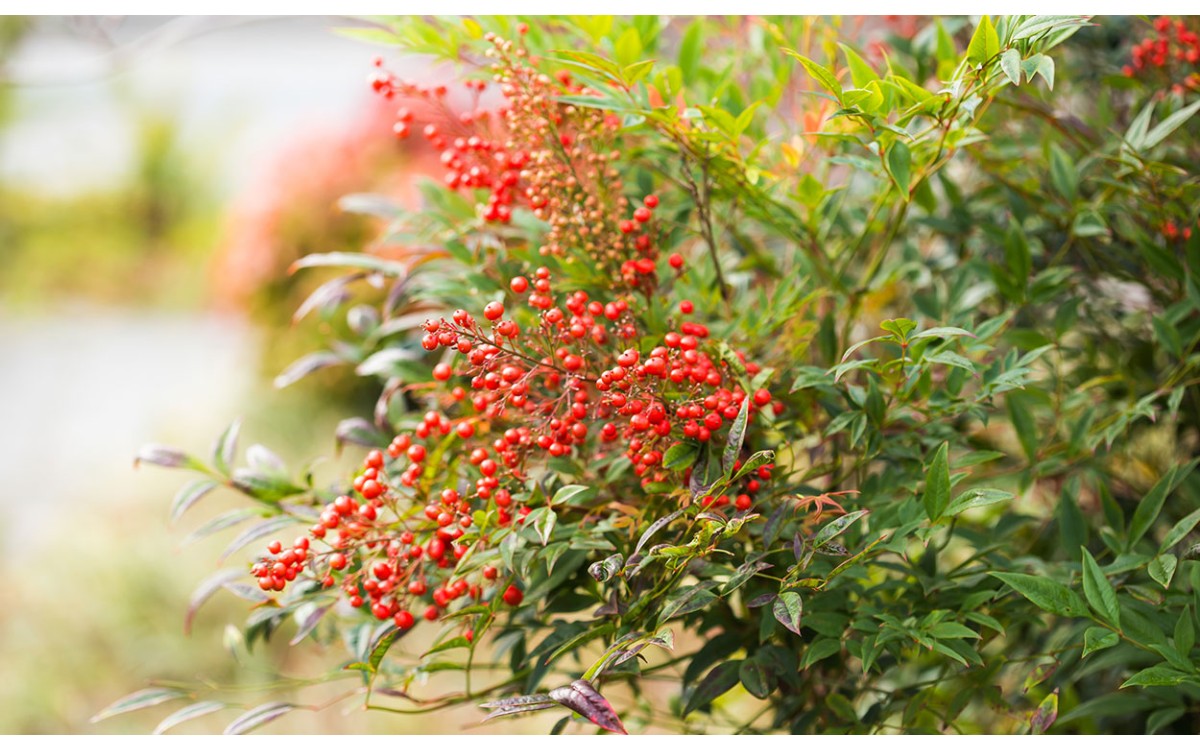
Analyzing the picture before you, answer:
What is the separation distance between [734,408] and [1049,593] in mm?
239

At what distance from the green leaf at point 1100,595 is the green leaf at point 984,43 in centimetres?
33

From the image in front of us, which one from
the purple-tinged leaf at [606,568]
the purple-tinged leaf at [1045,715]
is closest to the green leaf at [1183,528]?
the purple-tinged leaf at [1045,715]

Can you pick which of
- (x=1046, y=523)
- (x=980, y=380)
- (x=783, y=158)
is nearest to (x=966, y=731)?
(x=1046, y=523)

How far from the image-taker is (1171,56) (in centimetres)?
90

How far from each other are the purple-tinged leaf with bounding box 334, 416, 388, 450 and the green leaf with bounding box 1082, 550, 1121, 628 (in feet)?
1.85

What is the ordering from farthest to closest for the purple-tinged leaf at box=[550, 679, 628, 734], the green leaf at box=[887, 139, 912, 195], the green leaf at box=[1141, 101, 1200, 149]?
1. the green leaf at box=[1141, 101, 1200, 149]
2. the green leaf at box=[887, 139, 912, 195]
3. the purple-tinged leaf at box=[550, 679, 628, 734]

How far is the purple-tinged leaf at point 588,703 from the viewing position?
502mm

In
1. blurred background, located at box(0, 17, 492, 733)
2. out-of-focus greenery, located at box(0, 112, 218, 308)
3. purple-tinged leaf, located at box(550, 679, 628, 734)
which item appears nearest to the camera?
purple-tinged leaf, located at box(550, 679, 628, 734)

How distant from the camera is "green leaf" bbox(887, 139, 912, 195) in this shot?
609 mm

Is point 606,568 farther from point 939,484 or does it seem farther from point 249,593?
point 249,593

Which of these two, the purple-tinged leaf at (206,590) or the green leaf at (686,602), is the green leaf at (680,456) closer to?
the green leaf at (686,602)

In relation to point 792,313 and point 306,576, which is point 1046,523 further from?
point 306,576

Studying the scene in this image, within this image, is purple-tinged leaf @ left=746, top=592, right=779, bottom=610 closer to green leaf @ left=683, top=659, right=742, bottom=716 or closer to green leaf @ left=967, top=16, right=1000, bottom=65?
green leaf @ left=683, top=659, right=742, bottom=716

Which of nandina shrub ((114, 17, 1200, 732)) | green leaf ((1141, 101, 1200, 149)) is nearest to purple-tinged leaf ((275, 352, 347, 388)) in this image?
nandina shrub ((114, 17, 1200, 732))
